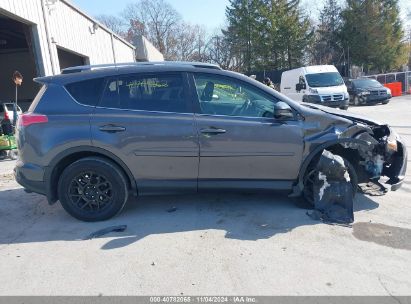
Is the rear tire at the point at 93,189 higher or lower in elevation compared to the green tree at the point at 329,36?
lower

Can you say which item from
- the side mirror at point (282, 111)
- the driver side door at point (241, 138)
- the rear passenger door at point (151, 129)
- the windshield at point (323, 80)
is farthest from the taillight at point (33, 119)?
the windshield at point (323, 80)

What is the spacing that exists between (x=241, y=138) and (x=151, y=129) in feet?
3.48

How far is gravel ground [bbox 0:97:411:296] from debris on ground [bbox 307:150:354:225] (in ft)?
0.64

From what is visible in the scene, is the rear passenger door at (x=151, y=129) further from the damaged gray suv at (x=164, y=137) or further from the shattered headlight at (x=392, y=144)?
the shattered headlight at (x=392, y=144)

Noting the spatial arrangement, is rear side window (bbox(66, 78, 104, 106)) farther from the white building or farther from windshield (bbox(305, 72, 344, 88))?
windshield (bbox(305, 72, 344, 88))

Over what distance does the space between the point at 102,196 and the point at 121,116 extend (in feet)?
3.33

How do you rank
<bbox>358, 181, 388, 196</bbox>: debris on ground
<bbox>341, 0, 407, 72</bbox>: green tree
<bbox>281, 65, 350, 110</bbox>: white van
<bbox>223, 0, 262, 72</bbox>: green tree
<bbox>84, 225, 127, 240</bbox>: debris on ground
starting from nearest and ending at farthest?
<bbox>84, 225, 127, 240</bbox>: debris on ground → <bbox>358, 181, 388, 196</bbox>: debris on ground → <bbox>281, 65, 350, 110</bbox>: white van → <bbox>341, 0, 407, 72</bbox>: green tree → <bbox>223, 0, 262, 72</bbox>: green tree

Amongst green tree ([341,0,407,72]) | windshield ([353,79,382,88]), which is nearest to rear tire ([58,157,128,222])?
windshield ([353,79,382,88])

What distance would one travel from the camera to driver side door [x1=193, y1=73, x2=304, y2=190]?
440 centimetres

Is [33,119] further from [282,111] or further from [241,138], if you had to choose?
[282,111]

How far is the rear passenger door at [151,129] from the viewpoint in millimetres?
4398

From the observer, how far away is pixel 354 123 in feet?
15.1

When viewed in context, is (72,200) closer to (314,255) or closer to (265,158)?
(265,158)

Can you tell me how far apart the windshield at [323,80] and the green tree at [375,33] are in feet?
78.7
